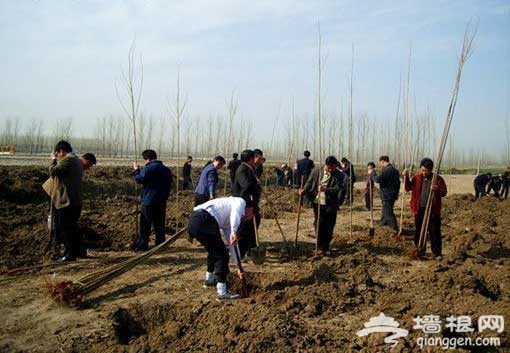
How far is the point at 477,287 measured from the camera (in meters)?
4.66

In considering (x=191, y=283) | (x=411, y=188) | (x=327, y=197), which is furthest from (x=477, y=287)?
(x=191, y=283)

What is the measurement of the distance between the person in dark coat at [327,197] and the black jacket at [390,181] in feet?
7.51

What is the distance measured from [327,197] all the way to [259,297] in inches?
105

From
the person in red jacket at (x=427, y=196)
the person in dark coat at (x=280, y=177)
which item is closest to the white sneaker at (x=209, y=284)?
→ the person in red jacket at (x=427, y=196)

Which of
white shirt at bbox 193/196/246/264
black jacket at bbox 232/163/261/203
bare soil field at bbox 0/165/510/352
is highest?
black jacket at bbox 232/163/261/203

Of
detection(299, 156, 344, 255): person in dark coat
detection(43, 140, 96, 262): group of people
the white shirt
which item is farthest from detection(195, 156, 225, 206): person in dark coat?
the white shirt

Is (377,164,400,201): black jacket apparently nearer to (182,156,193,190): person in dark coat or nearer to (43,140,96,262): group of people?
(43,140,96,262): group of people

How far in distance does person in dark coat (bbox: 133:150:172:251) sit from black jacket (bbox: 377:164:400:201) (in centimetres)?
465

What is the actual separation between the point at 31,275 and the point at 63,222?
854 millimetres

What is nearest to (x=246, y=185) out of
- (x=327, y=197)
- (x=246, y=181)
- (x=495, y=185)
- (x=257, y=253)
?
(x=246, y=181)

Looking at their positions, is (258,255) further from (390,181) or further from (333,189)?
(390,181)

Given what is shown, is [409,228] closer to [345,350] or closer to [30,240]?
[345,350]

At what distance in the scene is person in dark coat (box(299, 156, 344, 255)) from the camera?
6562 millimetres

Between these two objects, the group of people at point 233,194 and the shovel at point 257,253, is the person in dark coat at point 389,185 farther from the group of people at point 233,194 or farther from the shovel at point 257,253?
the shovel at point 257,253
